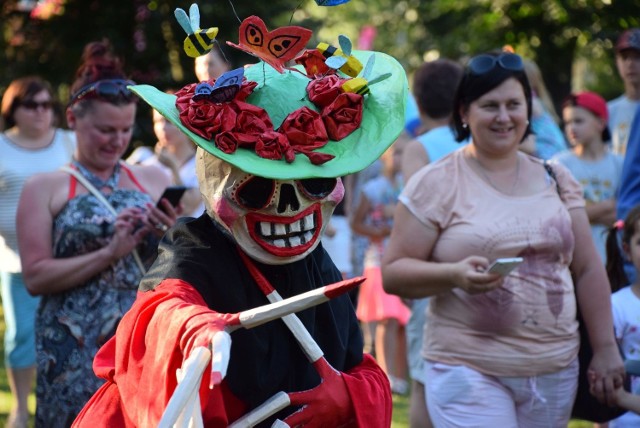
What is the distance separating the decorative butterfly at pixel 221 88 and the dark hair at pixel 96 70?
1.85 meters

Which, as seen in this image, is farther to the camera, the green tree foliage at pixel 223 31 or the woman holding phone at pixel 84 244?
the green tree foliage at pixel 223 31

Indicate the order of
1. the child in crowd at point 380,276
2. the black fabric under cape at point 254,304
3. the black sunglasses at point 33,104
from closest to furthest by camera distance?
the black fabric under cape at point 254,304 < the black sunglasses at point 33,104 < the child in crowd at point 380,276

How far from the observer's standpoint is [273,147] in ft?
10.5

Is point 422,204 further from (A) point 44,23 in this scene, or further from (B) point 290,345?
(A) point 44,23

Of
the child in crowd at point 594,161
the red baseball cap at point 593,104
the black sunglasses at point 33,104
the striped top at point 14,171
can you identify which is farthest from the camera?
the black sunglasses at point 33,104

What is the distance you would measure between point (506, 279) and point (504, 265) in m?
0.52

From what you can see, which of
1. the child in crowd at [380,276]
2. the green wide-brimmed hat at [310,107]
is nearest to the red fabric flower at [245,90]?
the green wide-brimmed hat at [310,107]

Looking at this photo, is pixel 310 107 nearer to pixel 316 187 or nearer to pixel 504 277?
pixel 316 187

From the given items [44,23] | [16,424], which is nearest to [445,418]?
[16,424]

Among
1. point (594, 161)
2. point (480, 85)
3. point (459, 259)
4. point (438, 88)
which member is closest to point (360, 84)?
point (459, 259)

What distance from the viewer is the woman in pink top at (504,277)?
4621 mm

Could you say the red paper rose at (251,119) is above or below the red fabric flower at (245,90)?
below

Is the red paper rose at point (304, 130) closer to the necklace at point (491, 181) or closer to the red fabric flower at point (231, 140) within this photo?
the red fabric flower at point (231, 140)

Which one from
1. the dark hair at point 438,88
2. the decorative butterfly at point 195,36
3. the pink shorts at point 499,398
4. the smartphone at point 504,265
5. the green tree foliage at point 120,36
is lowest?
the pink shorts at point 499,398
